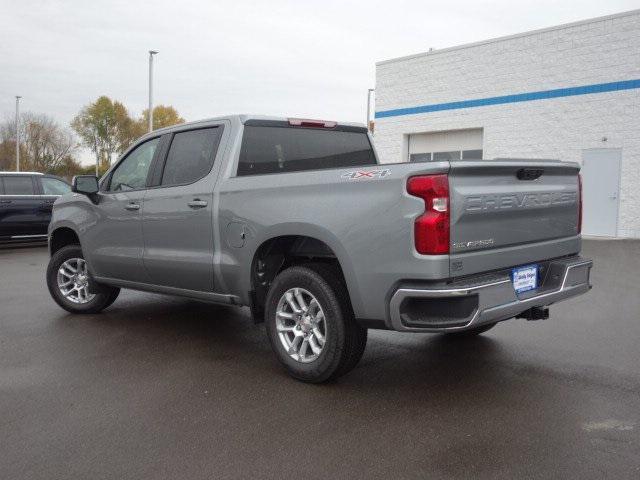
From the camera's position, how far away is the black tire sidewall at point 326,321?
414cm

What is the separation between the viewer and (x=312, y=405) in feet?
13.1

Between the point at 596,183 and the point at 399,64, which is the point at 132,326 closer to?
the point at 596,183

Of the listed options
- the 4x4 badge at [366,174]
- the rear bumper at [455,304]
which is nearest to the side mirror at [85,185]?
the 4x4 badge at [366,174]

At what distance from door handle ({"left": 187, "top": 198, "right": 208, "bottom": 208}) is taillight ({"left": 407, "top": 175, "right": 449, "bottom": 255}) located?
80.2 inches

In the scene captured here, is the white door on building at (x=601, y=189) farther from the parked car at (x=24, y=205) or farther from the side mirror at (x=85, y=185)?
the side mirror at (x=85, y=185)

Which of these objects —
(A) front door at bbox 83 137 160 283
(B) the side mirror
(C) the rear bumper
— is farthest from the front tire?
(C) the rear bumper

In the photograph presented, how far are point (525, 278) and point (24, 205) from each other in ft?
41.0

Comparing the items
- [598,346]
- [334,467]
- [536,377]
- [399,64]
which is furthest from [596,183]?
[334,467]

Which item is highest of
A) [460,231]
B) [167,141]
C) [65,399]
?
[167,141]

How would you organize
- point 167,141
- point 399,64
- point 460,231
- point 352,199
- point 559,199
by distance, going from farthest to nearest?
point 399,64 < point 167,141 < point 559,199 < point 352,199 < point 460,231

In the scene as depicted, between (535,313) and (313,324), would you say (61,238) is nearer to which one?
(313,324)

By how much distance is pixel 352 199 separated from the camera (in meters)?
3.99

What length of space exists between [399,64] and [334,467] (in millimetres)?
21574

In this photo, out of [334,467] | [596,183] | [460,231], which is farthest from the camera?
[596,183]
